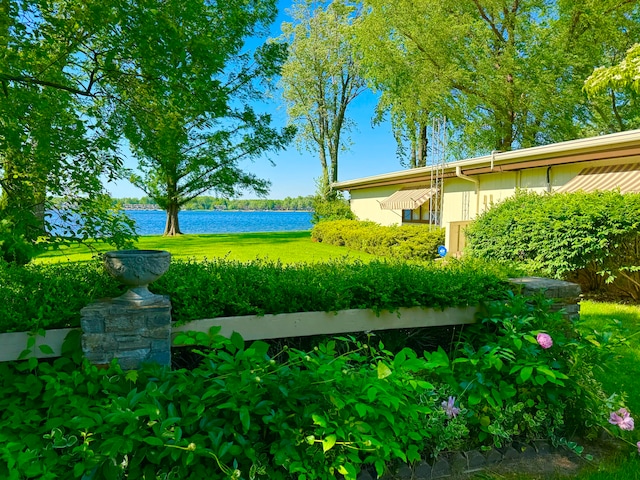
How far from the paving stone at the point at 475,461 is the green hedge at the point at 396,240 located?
31.3 feet

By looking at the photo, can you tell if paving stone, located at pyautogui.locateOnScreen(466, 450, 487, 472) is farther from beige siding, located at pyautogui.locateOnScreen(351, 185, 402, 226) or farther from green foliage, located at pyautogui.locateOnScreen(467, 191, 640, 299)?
beige siding, located at pyautogui.locateOnScreen(351, 185, 402, 226)

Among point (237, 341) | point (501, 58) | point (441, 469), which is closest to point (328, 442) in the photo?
point (237, 341)

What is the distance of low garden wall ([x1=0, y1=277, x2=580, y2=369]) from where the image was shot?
2365 millimetres

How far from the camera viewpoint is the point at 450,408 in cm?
254

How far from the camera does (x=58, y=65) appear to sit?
15.2 feet

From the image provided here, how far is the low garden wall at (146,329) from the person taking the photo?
→ 2.37m

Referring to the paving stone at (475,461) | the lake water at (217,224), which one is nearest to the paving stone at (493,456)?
the paving stone at (475,461)

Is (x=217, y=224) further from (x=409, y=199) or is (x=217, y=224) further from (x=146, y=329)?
(x=146, y=329)

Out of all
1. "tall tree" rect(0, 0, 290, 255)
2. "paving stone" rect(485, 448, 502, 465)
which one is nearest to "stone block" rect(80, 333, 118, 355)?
"tall tree" rect(0, 0, 290, 255)

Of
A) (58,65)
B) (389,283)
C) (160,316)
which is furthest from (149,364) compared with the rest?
(58,65)

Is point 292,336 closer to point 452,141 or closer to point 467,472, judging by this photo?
point 467,472

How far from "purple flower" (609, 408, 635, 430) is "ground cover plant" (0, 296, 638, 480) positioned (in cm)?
8

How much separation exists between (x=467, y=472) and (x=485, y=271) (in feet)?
5.10

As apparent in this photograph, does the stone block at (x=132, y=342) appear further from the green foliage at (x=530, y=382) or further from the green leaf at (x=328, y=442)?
the green foliage at (x=530, y=382)
